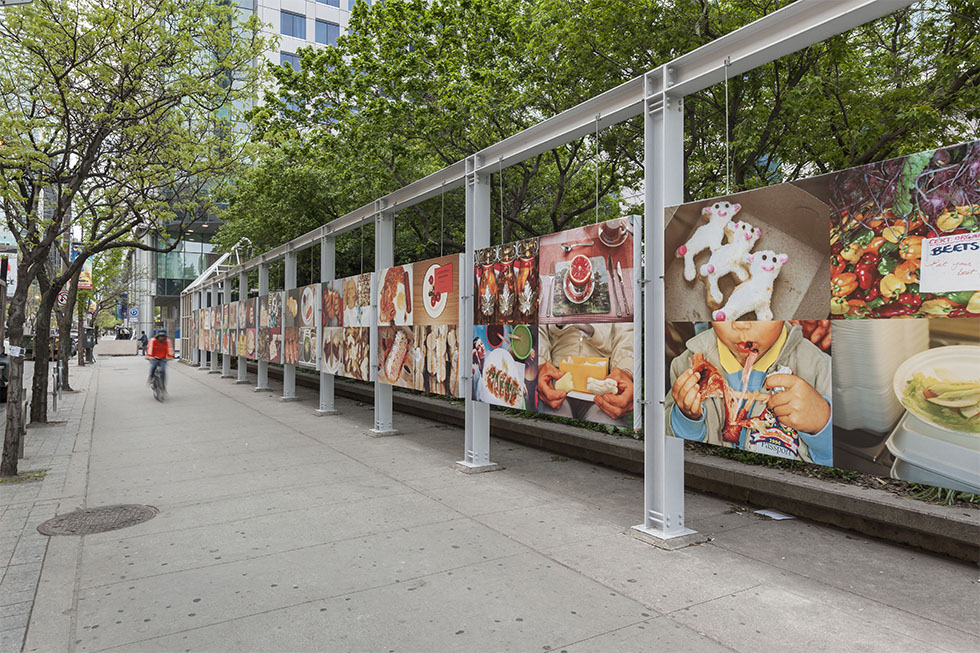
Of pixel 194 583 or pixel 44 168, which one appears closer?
pixel 194 583

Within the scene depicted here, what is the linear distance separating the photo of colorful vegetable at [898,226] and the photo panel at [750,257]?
13 cm

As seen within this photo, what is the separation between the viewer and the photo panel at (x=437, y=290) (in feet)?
28.8

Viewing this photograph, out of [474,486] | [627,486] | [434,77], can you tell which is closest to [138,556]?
[474,486]

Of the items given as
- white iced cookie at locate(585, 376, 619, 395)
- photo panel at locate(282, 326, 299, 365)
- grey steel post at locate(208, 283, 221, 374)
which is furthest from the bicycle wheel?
white iced cookie at locate(585, 376, 619, 395)

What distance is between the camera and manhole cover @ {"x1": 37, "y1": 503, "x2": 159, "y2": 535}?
582 centimetres

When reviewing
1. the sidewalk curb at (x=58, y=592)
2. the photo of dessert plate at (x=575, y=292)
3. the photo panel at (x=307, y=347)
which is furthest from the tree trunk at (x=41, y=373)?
the photo of dessert plate at (x=575, y=292)

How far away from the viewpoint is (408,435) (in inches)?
432

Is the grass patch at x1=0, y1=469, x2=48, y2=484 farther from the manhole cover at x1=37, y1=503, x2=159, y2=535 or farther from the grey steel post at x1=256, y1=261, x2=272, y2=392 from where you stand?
the grey steel post at x1=256, y1=261, x2=272, y2=392

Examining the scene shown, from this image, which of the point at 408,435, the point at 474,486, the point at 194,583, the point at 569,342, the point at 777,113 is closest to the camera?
the point at 194,583

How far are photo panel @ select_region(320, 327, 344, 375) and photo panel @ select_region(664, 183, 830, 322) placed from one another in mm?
8297

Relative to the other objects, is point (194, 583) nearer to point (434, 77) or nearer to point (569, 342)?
point (569, 342)

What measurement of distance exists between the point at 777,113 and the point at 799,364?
5290 millimetres

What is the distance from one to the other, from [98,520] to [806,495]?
637 centimetres

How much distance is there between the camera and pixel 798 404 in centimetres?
457
